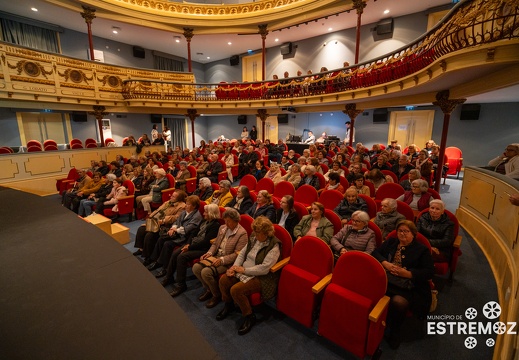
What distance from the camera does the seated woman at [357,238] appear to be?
257 centimetres

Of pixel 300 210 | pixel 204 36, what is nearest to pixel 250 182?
pixel 300 210

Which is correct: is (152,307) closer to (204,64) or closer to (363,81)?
(363,81)

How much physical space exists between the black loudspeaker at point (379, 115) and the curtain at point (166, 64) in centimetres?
1200

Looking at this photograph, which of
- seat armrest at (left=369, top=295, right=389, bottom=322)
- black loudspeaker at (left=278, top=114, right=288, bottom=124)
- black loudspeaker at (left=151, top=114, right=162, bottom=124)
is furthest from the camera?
black loudspeaker at (left=151, top=114, right=162, bottom=124)

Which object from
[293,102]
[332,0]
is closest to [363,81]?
[293,102]

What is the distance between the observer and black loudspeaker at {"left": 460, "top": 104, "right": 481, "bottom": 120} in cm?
881

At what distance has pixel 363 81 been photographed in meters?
7.68

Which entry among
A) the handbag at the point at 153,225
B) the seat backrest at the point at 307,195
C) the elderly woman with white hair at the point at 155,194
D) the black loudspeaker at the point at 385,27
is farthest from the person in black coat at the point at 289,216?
the black loudspeaker at the point at 385,27

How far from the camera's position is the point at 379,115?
11.0m

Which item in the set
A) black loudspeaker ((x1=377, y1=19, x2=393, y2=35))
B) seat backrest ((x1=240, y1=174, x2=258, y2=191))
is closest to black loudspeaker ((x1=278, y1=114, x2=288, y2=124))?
black loudspeaker ((x1=377, y1=19, x2=393, y2=35))

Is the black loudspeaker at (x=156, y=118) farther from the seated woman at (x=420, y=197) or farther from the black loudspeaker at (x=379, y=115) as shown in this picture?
the seated woman at (x=420, y=197)

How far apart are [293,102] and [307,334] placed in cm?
887

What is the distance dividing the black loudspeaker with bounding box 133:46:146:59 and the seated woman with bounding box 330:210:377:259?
1518 cm

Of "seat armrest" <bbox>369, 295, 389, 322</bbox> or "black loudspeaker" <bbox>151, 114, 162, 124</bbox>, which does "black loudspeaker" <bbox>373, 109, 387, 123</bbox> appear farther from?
"black loudspeaker" <bbox>151, 114, 162, 124</bbox>
